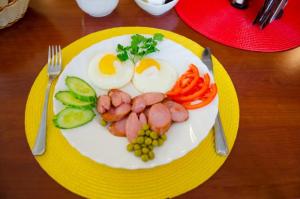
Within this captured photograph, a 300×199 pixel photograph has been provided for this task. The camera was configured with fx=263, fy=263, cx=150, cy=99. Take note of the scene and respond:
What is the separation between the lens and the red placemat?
1.19 meters

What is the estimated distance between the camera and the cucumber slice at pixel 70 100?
0.84 meters

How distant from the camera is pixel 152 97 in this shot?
87 cm

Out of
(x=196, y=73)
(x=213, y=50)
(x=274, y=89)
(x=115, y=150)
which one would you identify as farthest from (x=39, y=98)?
(x=274, y=89)

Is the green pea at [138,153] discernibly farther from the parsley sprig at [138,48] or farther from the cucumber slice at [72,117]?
the parsley sprig at [138,48]

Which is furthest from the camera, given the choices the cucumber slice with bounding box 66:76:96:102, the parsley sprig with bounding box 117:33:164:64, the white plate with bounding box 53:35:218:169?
the parsley sprig with bounding box 117:33:164:64

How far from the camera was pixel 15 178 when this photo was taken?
803mm

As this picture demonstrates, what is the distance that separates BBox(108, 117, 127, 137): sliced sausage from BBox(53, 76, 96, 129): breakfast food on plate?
72 millimetres

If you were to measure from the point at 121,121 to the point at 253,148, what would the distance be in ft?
1.51

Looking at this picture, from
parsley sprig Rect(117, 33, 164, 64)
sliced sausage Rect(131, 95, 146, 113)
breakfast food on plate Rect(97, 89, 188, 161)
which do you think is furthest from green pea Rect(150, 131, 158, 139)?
parsley sprig Rect(117, 33, 164, 64)

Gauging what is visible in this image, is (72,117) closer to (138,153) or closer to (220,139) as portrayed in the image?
(138,153)

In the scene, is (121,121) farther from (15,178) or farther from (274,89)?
(274,89)

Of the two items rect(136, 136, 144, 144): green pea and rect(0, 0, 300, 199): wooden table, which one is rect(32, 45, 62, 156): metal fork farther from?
Result: rect(136, 136, 144, 144): green pea

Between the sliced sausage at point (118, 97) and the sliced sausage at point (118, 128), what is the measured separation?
0.20 feet

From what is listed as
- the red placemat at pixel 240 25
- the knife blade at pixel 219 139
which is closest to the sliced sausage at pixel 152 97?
the knife blade at pixel 219 139
